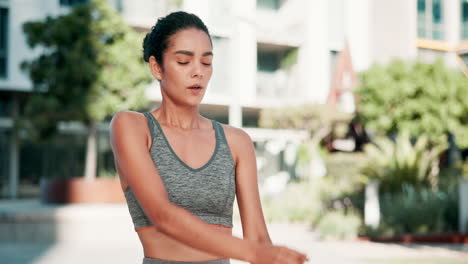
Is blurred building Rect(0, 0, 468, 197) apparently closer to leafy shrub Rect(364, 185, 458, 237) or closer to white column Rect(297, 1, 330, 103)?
white column Rect(297, 1, 330, 103)

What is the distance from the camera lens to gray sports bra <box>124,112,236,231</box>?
139cm

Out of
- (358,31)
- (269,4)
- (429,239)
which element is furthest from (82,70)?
(358,31)

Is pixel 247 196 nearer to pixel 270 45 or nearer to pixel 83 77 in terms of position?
pixel 83 77

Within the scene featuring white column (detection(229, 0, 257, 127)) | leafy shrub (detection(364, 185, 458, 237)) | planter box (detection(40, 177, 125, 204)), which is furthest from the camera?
white column (detection(229, 0, 257, 127))

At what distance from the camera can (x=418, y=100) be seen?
75.4 ft

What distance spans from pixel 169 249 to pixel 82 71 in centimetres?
1424

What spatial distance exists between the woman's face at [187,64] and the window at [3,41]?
2289 cm

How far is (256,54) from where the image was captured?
2789 cm

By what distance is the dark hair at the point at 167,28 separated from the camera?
4.77 feet

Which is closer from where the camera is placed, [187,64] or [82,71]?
[187,64]

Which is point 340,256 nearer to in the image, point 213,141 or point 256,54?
point 213,141

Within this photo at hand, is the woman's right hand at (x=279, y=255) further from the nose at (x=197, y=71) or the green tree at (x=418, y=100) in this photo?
the green tree at (x=418, y=100)

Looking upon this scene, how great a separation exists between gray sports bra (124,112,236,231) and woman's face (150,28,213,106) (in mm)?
122

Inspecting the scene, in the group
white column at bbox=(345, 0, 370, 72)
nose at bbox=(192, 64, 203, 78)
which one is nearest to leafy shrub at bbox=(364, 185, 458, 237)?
nose at bbox=(192, 64, 203, 78)
